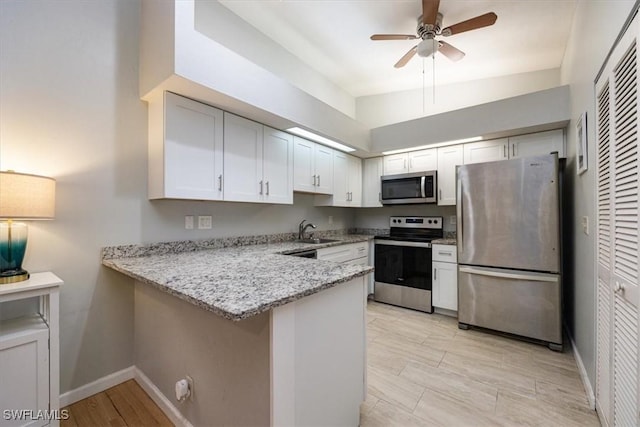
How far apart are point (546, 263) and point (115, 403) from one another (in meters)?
3.44

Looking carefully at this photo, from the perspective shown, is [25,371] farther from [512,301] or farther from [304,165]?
[512,301]

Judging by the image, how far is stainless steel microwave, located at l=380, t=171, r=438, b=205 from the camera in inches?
131

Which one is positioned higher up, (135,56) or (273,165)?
(135,56)

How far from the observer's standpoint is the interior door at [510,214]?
92.7 inches

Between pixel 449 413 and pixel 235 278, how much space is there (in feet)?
4.88

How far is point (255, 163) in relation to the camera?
2486mm

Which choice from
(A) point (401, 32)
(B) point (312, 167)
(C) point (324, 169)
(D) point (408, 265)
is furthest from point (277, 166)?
(D) point (408, 265)

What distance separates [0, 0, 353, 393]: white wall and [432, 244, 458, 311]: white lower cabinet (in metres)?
2.76

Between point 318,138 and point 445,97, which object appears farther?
point 445,97

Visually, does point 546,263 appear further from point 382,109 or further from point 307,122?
point 382,109

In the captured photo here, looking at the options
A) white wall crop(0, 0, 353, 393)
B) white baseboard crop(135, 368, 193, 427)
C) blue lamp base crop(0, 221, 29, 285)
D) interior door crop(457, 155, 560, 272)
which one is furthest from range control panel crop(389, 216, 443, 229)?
blue lamp base crop(0, 221, 29, 285)

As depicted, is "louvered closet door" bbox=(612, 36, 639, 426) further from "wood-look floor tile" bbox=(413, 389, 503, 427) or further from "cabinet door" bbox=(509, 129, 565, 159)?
"cabinet door" bbox=(509, 129, 565, 159)

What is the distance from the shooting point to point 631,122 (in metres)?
1.09

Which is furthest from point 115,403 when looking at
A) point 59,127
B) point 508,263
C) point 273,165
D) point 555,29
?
point 555,29
